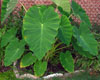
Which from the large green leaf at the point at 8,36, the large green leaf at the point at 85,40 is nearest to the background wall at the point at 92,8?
the large green leaf at the point at 85,40

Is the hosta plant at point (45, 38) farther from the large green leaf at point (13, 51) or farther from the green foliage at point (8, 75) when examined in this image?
the green foliage at point (8, 75)

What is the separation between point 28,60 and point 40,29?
82cm

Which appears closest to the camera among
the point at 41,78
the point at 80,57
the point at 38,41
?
the point at 38,41

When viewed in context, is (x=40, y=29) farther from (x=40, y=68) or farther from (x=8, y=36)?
(x=8, y=36)

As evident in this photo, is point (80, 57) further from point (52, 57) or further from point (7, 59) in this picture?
point (7, 59)

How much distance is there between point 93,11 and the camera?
6453mm

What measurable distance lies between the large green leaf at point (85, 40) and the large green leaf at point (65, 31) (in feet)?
0.41

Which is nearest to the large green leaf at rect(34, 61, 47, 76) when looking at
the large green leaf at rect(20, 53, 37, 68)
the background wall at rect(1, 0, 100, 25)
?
the large green leaf at rect(20, 53, 37, 68)

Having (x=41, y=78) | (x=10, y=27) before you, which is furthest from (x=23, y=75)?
(x=10, y=27)

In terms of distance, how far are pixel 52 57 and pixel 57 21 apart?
1.06m

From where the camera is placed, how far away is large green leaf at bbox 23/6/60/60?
3.95 m

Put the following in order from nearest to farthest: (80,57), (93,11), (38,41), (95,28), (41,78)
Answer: (38,41) < (41,78) < (80,57) < (95,28) < (93,11)

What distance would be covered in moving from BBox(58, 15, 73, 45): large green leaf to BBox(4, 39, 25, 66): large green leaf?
0.77 m

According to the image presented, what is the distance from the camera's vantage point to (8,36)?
4.86 metres
